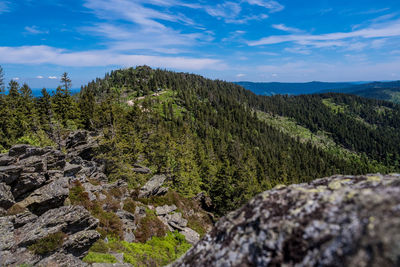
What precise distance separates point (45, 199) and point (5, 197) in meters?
2.23

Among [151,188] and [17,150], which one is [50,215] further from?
[151,188]

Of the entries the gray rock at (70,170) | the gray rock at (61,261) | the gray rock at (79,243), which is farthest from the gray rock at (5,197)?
the gray rock at (70,170)

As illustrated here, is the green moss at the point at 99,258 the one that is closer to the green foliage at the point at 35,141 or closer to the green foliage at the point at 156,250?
the green foliage at the point at 156,250

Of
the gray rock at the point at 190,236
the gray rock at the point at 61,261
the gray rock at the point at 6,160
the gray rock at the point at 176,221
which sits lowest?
the gray rock at the point at 190,236

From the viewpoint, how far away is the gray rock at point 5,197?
13.7 meters

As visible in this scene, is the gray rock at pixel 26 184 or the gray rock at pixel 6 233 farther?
the gray rock at pixel 26 184

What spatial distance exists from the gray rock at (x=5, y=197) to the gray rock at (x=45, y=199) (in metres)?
0.65

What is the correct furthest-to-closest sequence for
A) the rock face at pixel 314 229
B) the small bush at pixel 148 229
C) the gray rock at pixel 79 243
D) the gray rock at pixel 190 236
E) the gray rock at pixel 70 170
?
the gray rock at pixel 70 170 < the gray rock at pixel 190 236 < the small bush at pixel 148 229 < the gray rock at pixel 79 243 < the rock face at pixel 314 229

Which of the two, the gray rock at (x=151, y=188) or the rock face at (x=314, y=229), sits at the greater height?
the rock face at (x=314, y=229)

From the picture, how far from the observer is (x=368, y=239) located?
2932 millimetres

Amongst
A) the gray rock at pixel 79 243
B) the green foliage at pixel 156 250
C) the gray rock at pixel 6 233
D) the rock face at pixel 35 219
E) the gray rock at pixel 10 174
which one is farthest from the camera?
the gray rock at pixel 10 174

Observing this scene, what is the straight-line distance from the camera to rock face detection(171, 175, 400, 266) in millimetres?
2928

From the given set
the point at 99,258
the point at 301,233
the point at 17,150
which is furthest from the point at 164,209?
the point at 301,233

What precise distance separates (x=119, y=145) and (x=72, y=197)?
1841 cm
